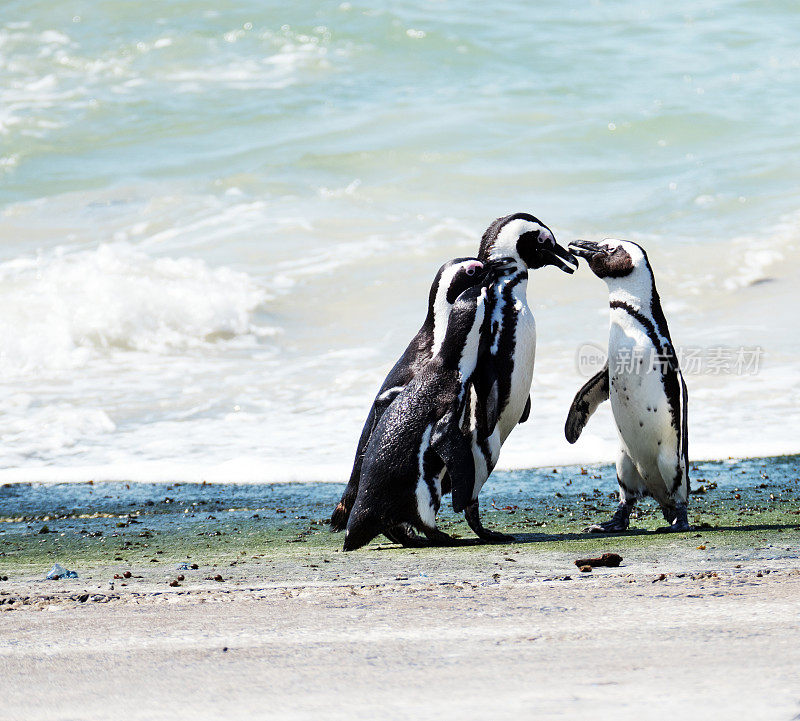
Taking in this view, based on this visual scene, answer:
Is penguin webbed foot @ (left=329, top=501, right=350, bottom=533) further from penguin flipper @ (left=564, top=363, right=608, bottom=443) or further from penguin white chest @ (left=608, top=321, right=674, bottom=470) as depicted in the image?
penguin white chest @ (left=608, top=321, right=674, bottom=470)

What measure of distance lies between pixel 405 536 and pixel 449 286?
3.28 ft

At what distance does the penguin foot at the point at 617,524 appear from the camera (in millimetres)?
4801

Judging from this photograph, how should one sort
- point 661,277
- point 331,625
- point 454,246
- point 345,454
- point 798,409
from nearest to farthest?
point 331,625
point 345,454
point 798,409
point 661,277
point 454,246

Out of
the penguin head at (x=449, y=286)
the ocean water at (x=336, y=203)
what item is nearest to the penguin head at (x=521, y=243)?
the penguin head at (x=449, y=286)

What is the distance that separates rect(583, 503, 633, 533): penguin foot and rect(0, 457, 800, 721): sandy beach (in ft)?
0.26

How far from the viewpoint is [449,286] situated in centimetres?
475

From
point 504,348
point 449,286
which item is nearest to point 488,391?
point 504,348

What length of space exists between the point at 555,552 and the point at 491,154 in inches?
490

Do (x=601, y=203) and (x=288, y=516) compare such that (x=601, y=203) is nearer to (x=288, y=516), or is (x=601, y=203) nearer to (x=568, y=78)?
(x=568, y=78)

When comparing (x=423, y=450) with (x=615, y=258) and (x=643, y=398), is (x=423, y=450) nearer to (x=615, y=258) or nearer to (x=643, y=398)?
(x=643, y=398)

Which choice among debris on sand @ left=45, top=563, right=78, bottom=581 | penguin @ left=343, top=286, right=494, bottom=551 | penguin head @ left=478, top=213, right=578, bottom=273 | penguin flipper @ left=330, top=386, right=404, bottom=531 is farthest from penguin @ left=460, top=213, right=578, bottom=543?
debris on sand @ left=45, top=563, right=78, bottom=581

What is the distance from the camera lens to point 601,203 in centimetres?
1476

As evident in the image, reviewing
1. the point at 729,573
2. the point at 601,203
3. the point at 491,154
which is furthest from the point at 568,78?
the point at 729,573

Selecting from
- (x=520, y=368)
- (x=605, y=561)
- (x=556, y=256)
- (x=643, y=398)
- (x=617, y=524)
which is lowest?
(x=617, y=524)
